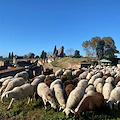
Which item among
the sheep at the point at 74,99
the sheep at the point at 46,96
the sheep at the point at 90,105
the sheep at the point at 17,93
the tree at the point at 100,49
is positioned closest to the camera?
the sheep at the point at 90,105

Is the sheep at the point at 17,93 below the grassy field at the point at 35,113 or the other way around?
the other way around

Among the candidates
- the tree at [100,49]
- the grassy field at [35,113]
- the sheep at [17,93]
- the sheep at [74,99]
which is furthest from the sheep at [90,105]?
the tree at [100,49]

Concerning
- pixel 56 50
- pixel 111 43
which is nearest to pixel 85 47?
pixel 111 43

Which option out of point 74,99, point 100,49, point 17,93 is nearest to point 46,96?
point 74,99

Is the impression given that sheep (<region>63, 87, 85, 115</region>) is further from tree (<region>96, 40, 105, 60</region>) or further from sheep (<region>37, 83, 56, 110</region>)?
tree (<region>96, 40, 105, 60</region>)

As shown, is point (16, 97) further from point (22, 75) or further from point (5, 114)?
point (22, 75)

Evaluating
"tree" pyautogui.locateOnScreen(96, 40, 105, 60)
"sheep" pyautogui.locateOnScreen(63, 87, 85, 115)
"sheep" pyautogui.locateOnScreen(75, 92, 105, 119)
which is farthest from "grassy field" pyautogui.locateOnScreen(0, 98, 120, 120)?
"tree" pyautogui.locateOnScreen(96, 40, 105, 60)

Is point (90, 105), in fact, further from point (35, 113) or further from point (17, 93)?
point (17, 93)

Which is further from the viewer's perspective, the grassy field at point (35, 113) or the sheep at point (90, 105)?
the grassy field at point (35, 113)

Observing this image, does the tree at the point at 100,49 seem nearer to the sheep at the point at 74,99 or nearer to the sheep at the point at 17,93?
the sheep at the point at 74,99

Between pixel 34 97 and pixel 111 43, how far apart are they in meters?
44.1

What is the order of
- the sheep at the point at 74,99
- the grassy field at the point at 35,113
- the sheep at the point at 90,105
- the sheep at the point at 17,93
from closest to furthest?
the sheep at the point at 90,105
the grassy field at the point at 35,113
the sheep at the point at 74,99
the sheep at the point at 17,93

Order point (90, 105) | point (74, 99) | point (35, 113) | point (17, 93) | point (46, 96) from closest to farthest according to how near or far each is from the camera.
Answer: point (90, 105) < point (35, 113) < point (74, 99) < point (46, 96) < point (17, 93)

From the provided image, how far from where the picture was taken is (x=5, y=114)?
267 inches
